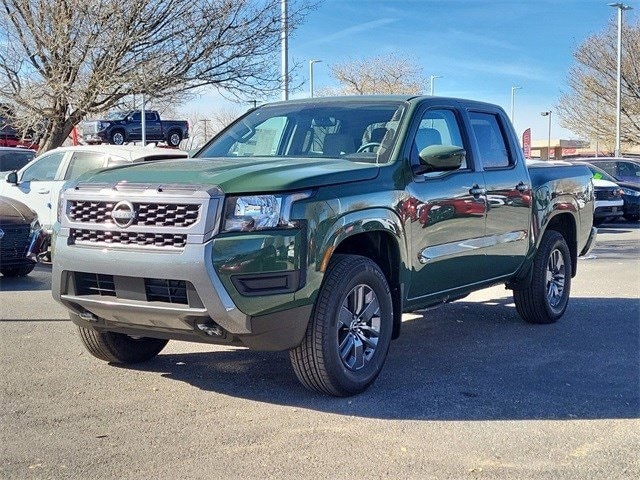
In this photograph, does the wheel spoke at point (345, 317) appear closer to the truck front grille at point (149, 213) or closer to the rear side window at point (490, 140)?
the truck front grille at point (149, 213)

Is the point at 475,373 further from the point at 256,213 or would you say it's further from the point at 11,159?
the point at 11,159

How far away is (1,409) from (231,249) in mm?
1702

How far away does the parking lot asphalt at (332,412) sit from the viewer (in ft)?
13.0

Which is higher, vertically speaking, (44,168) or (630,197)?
(44,168)

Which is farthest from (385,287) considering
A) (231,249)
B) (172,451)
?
(172,451)

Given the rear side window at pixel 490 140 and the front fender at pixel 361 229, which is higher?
the rear side window at pixel 490 140

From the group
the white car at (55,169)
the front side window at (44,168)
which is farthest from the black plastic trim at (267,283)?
the front side window at (44,168)

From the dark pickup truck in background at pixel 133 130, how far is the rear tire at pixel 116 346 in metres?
25.4

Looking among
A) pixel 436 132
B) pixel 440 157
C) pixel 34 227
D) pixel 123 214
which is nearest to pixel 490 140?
pixel 436 132

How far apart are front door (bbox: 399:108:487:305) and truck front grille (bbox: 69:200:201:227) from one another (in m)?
1.50

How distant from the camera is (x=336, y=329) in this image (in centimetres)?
482

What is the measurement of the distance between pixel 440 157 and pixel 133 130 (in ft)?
94.8

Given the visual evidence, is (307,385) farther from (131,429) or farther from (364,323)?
(131,429)

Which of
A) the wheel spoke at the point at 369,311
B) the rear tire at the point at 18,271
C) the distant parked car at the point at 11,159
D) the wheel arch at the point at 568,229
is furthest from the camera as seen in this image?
the distant parked car at the point at 11,159
